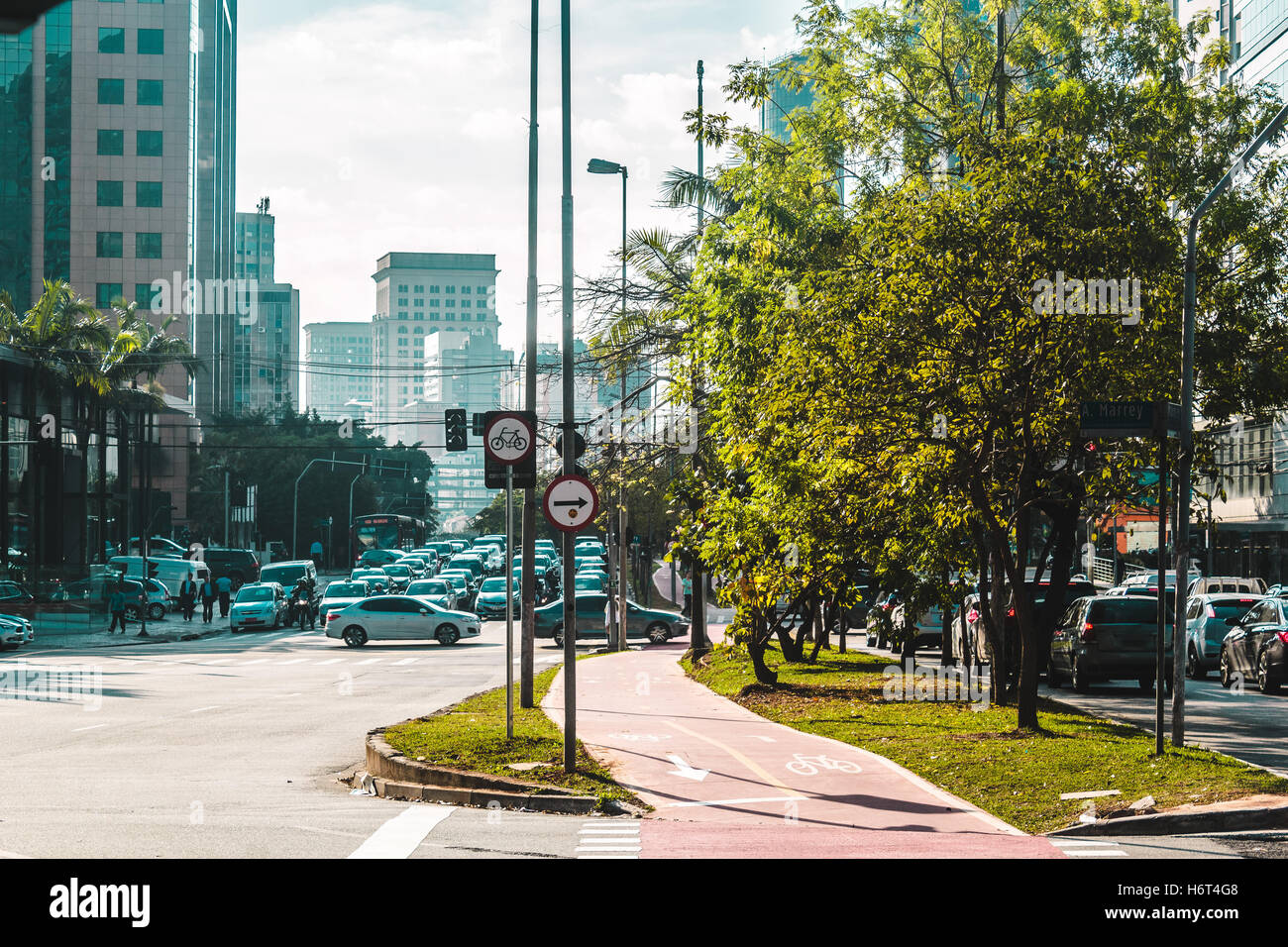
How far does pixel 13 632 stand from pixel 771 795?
1297 inches

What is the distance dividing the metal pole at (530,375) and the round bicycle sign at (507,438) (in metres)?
4.37

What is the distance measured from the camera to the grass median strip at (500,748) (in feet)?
40.9

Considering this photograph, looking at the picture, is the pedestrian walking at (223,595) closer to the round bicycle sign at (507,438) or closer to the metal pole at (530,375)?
the metal pole at (530,375)

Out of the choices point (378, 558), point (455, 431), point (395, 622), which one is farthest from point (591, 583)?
point (455, 431)

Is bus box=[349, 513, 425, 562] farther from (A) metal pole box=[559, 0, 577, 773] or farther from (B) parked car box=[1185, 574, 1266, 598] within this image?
(A) metal pole box=[559, 0, 577, 773]

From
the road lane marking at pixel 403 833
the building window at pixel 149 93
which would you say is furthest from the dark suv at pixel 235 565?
the road lane marking at pixel 403 833

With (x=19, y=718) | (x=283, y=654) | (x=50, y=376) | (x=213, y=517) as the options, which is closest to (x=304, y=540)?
(x=213, y=517)

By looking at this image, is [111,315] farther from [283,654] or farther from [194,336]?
[283,654]

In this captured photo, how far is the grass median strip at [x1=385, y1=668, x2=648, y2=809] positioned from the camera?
12469 millimetres

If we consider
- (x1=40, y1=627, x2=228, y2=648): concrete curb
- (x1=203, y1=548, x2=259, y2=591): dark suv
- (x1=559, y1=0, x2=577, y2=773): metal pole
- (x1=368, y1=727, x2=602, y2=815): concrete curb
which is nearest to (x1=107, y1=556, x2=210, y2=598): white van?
(x1=203, y1=548, x2=259, y2=591): dark suv

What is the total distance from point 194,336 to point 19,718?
9223 cm

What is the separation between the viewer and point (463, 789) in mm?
12453

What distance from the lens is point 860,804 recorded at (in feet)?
38.1

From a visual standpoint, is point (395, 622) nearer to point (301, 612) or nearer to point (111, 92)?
point (301, 612)
